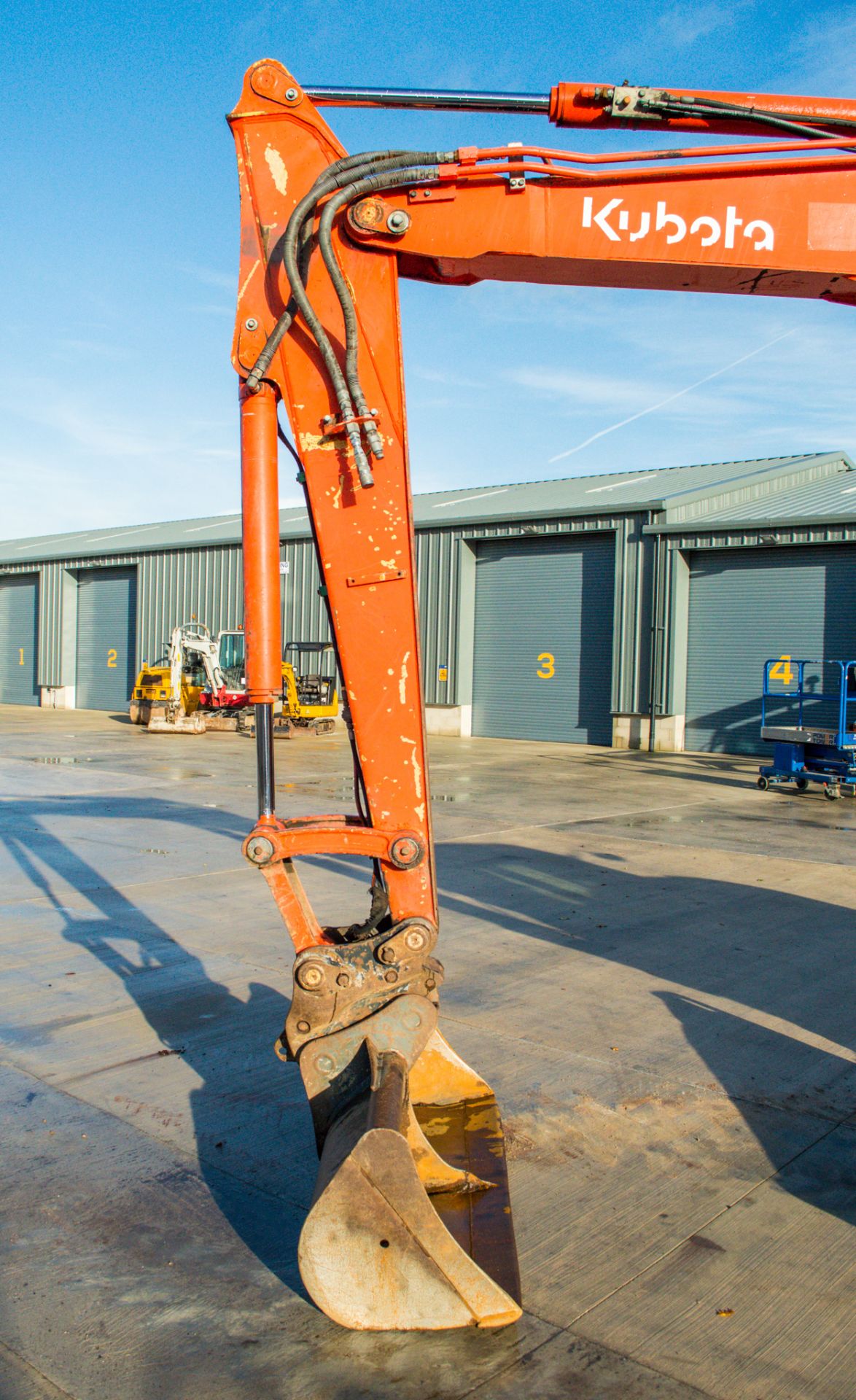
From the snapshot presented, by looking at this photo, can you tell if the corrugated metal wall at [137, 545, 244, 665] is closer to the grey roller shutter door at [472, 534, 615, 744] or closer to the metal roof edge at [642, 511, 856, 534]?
the grey roller shutter door at [472, 534, 615, 744]

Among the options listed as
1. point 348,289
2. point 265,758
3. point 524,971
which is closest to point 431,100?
point 348,289

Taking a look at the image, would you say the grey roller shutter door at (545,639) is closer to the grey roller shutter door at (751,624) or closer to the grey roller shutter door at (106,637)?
the grey roller shutter door at (751,624)

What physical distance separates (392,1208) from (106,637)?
34.8m

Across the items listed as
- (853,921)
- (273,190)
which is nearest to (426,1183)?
(273,190)

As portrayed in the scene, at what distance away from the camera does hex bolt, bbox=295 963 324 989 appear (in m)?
3.27

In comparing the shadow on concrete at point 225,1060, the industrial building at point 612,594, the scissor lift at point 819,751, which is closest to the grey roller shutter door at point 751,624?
the industrial building at point 612,594

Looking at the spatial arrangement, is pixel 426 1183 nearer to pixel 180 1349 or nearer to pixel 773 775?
pixel 180 1349

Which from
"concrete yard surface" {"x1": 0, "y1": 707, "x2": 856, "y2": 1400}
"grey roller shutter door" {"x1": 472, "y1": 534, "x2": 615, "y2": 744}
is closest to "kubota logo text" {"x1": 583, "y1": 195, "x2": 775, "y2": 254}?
"concrete yard surface" {"x1": 0, "y1": 707, "x2": 856, "y2": 1400}

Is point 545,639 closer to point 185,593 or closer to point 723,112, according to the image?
point 185,593

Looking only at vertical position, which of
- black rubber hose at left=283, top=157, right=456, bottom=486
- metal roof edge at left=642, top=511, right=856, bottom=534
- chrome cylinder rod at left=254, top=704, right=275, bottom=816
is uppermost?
metal roof edge at left=642, top=511, right=856, bottom=534

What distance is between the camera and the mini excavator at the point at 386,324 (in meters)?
3.34

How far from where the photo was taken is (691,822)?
Result: 12695 millimetres

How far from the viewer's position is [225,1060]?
481cm

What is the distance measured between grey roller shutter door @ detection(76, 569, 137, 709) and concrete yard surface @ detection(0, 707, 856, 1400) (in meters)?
26.2
